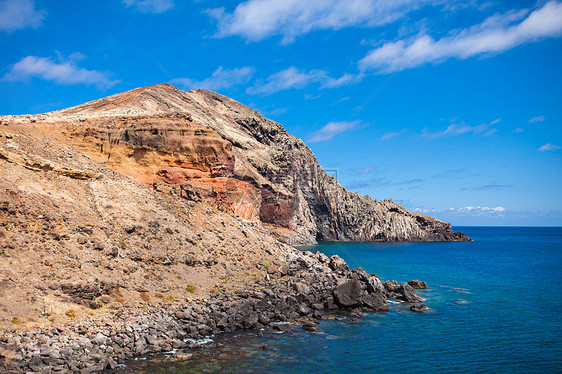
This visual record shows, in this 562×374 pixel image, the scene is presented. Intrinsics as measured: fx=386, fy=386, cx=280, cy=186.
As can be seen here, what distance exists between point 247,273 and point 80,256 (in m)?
12.7

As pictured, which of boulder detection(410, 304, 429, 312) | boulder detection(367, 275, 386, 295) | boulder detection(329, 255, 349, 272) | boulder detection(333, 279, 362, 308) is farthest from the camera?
boulder detection(329, 255, 349, 272)

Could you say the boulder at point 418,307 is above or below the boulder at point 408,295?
below

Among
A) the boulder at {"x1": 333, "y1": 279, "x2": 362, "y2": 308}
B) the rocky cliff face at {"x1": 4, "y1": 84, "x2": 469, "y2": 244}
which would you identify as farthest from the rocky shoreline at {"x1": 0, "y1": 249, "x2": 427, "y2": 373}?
the rocky cliff face at {"x1": 4, "y1": 84, "x2": 469, "y2": 244}

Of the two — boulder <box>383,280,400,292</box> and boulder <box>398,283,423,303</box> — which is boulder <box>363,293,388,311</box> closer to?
boulder <box>398,283,423,303</box>

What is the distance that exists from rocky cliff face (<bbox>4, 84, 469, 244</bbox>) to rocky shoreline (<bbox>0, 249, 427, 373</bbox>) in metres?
12.6

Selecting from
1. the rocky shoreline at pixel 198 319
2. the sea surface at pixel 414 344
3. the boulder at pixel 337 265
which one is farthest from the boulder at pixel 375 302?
the boulder at pixel 337 265

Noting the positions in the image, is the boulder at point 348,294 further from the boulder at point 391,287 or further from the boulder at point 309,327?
the boulder at point 391,287

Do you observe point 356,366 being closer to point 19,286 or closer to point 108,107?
point 19,286

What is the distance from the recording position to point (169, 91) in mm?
79812

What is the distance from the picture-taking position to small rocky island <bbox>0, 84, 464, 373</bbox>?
19953 mm

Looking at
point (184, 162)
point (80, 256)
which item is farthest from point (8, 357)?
point (184, 162)

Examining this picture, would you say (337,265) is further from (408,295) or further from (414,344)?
(414,344)

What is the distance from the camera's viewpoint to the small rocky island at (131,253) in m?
20.0

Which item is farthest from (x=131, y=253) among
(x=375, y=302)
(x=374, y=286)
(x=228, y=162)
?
(x=374, y=286)
